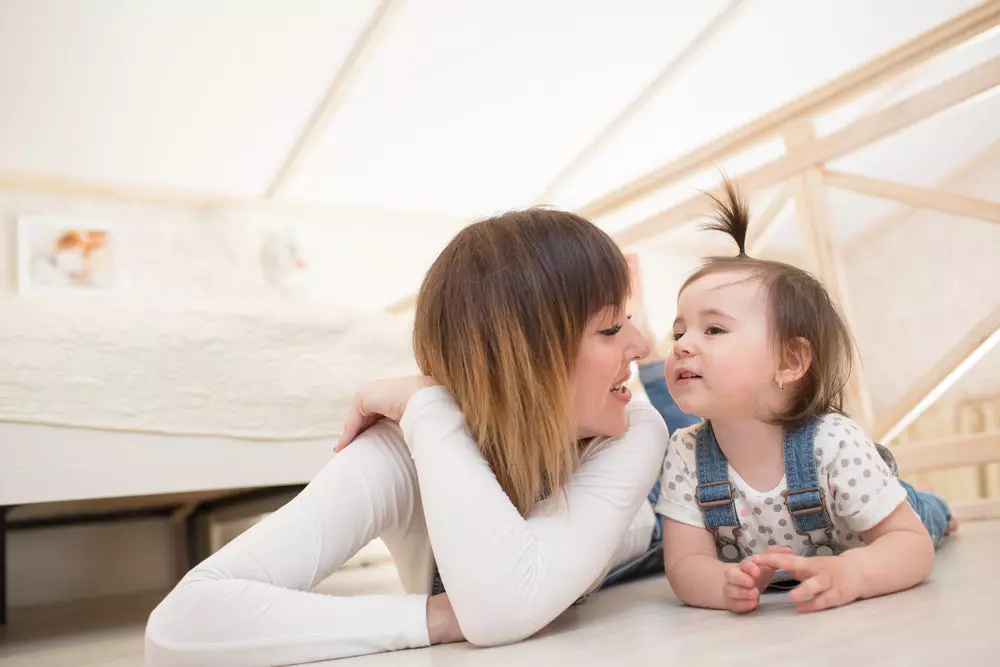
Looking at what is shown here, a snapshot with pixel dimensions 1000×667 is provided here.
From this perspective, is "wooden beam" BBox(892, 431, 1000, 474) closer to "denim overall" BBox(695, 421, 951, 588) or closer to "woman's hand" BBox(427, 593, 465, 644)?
"denim overall" BBox(695, 421, 951, 588)

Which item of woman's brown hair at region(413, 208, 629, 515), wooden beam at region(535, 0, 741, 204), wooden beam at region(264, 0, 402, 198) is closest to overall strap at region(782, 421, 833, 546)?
woman's brown hair at region(413, 208, 629, 515)

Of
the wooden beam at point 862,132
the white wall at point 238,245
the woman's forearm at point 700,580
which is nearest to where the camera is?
the woman's forearm at point 700,580

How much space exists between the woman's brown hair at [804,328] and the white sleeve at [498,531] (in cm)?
28

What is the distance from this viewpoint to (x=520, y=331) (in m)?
0.91

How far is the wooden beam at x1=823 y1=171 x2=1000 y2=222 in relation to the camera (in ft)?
5.72

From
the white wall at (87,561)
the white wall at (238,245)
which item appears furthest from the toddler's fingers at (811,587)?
the white wall at (238,245)

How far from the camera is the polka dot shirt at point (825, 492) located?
0.97 metres

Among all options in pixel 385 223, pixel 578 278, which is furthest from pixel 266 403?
pixel 385 223

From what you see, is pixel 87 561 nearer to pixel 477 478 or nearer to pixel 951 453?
pixel 477 478

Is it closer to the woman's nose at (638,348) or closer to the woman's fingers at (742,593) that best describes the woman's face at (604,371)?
the woman's nose at (638,348)

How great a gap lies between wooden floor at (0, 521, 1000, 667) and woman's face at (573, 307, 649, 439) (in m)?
0.23

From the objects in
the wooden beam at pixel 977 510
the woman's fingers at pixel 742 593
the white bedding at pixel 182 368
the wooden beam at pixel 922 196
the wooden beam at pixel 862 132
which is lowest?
the wooden beam at pixel 977 510

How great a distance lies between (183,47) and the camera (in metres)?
3.05

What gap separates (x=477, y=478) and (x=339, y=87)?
2.75 m
